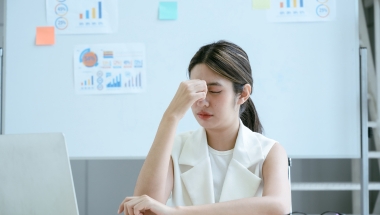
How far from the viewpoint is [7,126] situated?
2498 millimetres

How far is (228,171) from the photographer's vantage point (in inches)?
55.6

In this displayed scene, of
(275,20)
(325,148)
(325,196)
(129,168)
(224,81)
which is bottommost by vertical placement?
(325,196)

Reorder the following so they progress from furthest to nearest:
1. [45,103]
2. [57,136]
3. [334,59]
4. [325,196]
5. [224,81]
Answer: [325,196] < [45,103] < [334,59] < [224,81] < [57,136]

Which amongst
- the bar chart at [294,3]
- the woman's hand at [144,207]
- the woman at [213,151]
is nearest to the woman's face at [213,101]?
the woman at [213,151]

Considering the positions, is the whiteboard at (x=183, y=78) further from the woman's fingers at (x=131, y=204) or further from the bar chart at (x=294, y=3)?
the woman's fingers at (x=131, y=204)

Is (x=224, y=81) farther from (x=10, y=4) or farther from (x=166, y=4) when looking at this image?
(x=10, y=4)

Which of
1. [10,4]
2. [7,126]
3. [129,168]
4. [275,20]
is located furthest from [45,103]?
[275,20]

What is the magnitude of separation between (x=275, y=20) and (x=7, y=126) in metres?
1.52

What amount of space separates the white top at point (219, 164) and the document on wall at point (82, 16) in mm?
1205

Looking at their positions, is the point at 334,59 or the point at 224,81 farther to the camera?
the point at 334,59

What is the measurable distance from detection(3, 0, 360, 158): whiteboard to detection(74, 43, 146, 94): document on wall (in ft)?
0.11

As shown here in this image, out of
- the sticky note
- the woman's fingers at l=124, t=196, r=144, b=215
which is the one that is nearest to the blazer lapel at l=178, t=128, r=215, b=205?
the woman's fingers at l=124, t=196, r=144, b=215

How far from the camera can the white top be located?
1447 millimetres

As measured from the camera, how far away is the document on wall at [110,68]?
2428mm
